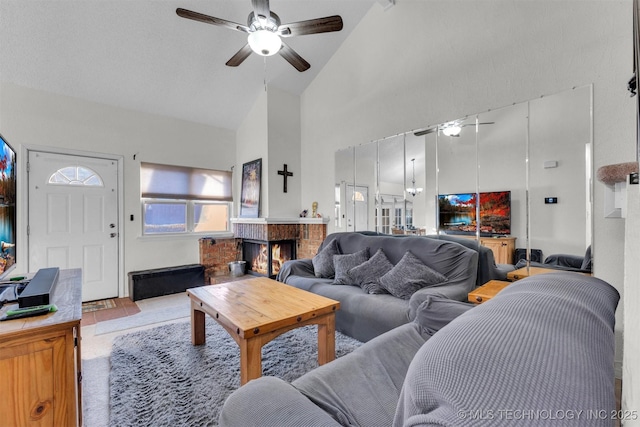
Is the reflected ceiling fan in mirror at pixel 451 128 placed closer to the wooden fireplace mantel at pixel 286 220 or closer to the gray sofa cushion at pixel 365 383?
the wooden fireplace mantel at pixel 286 220

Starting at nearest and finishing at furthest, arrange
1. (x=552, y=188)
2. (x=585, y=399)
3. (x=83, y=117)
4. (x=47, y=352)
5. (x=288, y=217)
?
(x=585, y=399) < (x=47, y=352) < (x=552, y=188) < (x=83, y=117) < (x=288, y=217)

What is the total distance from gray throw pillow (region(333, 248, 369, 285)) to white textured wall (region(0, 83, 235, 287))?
107 inches

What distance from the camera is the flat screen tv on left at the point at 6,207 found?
1441 millimetres

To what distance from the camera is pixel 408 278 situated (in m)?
2.38

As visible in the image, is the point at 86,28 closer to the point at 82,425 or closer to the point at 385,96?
the point at 385,96

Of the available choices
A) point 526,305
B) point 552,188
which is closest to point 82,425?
point 526,305

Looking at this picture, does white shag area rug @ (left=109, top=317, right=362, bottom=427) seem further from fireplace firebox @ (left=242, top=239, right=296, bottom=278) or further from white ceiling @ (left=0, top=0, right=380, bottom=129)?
white ceiling @ (left=0, top=0, right=380, bottom=129)

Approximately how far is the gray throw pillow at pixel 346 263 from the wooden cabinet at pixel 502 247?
1133 millimetres

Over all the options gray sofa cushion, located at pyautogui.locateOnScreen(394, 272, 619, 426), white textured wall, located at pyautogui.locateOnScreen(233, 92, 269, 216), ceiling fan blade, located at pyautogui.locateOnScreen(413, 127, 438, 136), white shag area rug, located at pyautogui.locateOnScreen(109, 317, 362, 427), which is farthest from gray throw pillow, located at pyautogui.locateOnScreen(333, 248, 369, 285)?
gray sofa cushion, located at pyautogui.locateOnScreen(394, 272, 619, 426)

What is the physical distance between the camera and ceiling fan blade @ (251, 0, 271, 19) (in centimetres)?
204

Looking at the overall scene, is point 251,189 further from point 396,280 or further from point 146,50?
point 396,280

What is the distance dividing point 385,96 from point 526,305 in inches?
122

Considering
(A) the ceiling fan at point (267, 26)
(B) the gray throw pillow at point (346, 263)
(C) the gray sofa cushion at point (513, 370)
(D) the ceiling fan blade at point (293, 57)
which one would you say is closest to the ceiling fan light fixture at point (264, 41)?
(A) the ceiling fan at point (267, 26)

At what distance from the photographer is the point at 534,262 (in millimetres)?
2256
